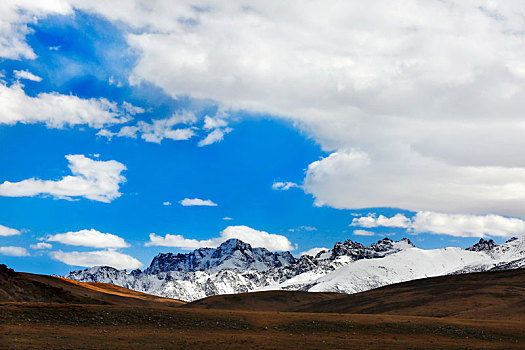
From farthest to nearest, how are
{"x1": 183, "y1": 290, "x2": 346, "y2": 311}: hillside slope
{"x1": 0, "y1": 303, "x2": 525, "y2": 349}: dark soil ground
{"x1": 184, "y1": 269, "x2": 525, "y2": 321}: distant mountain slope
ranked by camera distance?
{"x1": 183, "y1": 290, "x2": 346, "y2": 311}: hillside slope
{"x1": 184, "y1": 269, "x2": 525, "y2": 321}: distant mountain slope
{"x1": 0, "y1": 303, "x2": 525, "y2": 349}: dark soil ground

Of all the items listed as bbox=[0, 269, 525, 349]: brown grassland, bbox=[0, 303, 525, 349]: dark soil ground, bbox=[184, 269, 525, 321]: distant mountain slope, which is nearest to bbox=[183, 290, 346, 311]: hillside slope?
bbox=[184, 269, 525, 321]: distant mountain slope

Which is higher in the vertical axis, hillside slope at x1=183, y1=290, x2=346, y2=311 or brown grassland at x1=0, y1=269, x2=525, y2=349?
hillside slope at x1=183, y1=290, x2=346, y2=311

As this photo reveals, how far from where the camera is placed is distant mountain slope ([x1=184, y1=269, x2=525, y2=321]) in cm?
10512

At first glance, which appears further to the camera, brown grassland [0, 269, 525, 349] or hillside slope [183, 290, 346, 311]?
hillside slope [183, 290, 346, 311]

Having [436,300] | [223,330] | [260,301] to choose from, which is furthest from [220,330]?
[260,301]

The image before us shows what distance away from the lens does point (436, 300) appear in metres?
122

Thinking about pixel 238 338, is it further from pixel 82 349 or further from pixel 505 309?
pixel 505 309

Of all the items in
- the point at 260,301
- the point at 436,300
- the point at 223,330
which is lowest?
the point at 223,330

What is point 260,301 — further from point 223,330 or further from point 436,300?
point 223,330

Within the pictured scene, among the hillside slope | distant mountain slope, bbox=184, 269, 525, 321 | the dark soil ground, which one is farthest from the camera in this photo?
the hillside slope

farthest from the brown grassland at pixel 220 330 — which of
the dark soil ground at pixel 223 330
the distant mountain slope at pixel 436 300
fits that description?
the distant mountain slope at pixel 436 300

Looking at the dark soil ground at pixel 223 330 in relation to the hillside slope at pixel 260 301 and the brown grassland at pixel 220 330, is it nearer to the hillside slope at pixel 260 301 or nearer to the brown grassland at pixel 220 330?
the brown grassland at pixel 220 330

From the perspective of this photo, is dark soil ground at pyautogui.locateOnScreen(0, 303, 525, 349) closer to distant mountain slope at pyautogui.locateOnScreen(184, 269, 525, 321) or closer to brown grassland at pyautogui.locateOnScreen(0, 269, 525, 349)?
brown grassland at pyautogui.locateOnScreen(0, 269, 525, 349)

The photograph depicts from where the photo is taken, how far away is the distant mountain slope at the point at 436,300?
105 meters
